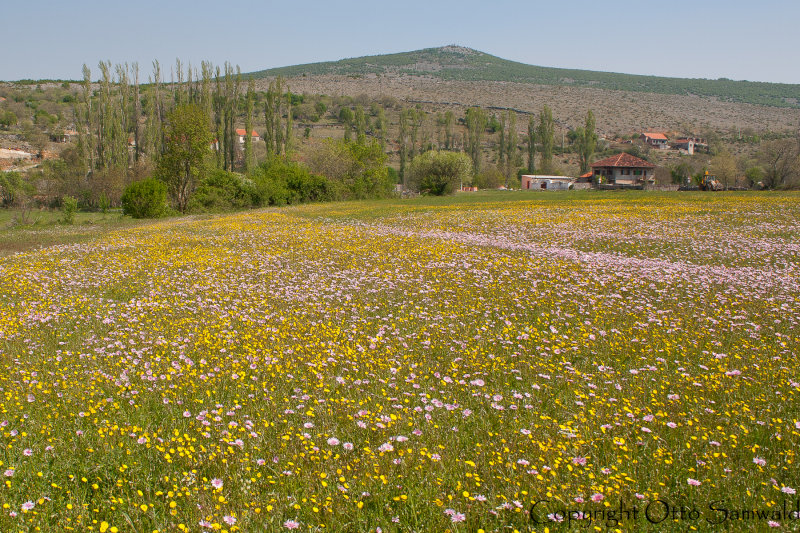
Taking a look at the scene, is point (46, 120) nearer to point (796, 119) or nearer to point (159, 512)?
point (159, 512)

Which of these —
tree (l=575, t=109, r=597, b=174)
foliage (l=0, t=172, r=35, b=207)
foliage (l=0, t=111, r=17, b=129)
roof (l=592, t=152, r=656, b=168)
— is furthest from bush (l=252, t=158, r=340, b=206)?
foliage (l=0, t=111, r=17, b=129)

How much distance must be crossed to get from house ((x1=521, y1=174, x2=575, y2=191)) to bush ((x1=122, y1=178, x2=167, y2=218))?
248 feet

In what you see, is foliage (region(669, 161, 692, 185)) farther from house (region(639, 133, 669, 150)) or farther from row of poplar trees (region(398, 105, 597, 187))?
house (region(639, 133, 669, 150))

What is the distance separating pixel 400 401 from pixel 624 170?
10316cm

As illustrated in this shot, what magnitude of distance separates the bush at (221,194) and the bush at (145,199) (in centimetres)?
443

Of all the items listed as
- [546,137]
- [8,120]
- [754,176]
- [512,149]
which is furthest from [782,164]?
[8,120]

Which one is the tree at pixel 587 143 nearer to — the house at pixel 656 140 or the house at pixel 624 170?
the house at pixel 624 170

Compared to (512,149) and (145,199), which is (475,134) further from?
(145,199)

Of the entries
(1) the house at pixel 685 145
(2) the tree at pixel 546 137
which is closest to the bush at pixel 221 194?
(2) the tree at pixel 546 137

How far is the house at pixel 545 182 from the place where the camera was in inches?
3954

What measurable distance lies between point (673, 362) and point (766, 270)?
311 inches

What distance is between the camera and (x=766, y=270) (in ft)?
40.9

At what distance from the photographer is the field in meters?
3.76

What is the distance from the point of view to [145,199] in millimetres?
36469
